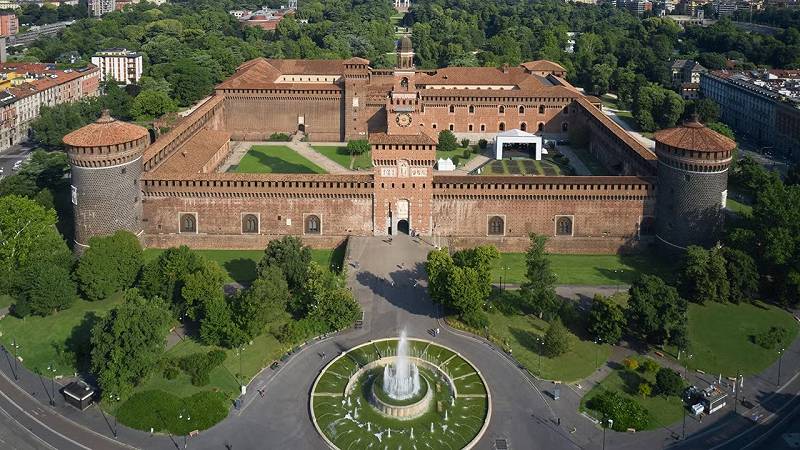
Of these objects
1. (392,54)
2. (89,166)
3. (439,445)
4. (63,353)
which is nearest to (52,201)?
(89,166)

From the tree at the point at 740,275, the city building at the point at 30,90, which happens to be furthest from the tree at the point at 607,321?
the city building at the point at 30,90

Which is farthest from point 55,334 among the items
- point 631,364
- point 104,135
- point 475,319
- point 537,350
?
point 631,364

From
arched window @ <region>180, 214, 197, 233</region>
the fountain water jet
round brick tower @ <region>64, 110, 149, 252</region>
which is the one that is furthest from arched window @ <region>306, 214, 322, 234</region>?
the fountain water jet

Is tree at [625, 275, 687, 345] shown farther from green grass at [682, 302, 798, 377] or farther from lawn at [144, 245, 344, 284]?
lawn at [144, 245, 344, 284]

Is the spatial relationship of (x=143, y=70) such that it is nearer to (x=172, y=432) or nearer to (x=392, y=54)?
(x=392, y=54)

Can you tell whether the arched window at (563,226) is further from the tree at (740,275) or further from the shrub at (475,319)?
the shrub at (475,319)

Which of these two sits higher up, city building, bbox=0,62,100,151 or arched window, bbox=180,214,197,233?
city building, bbox=0,62,100,151
